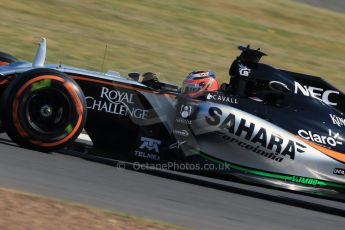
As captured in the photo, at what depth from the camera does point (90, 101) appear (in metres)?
7.49

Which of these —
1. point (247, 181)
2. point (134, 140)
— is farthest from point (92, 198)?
point (247, 181)

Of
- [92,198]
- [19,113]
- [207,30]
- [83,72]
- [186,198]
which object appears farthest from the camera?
[207,30]

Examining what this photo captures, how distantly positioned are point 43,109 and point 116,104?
0.80 meters

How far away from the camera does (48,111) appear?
726 cm

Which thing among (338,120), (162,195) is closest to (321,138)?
(338,120)

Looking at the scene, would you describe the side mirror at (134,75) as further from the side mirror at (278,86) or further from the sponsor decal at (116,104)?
the side mirror at (278,86)

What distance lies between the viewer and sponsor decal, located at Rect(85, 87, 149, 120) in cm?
749

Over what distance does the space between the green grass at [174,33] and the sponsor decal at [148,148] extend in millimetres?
5840

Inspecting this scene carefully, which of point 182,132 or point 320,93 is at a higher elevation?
point 320,93

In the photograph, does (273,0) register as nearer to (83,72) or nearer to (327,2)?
(327,2)

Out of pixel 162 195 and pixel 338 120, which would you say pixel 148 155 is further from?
pixel 338 120

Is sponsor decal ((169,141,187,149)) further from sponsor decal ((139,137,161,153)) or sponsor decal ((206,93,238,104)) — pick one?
sponsor decal ((206,93,238,104))

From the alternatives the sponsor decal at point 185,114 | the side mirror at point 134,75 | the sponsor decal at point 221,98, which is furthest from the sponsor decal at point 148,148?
the side mirror at point 134,75

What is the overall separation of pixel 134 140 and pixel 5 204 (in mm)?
2678
